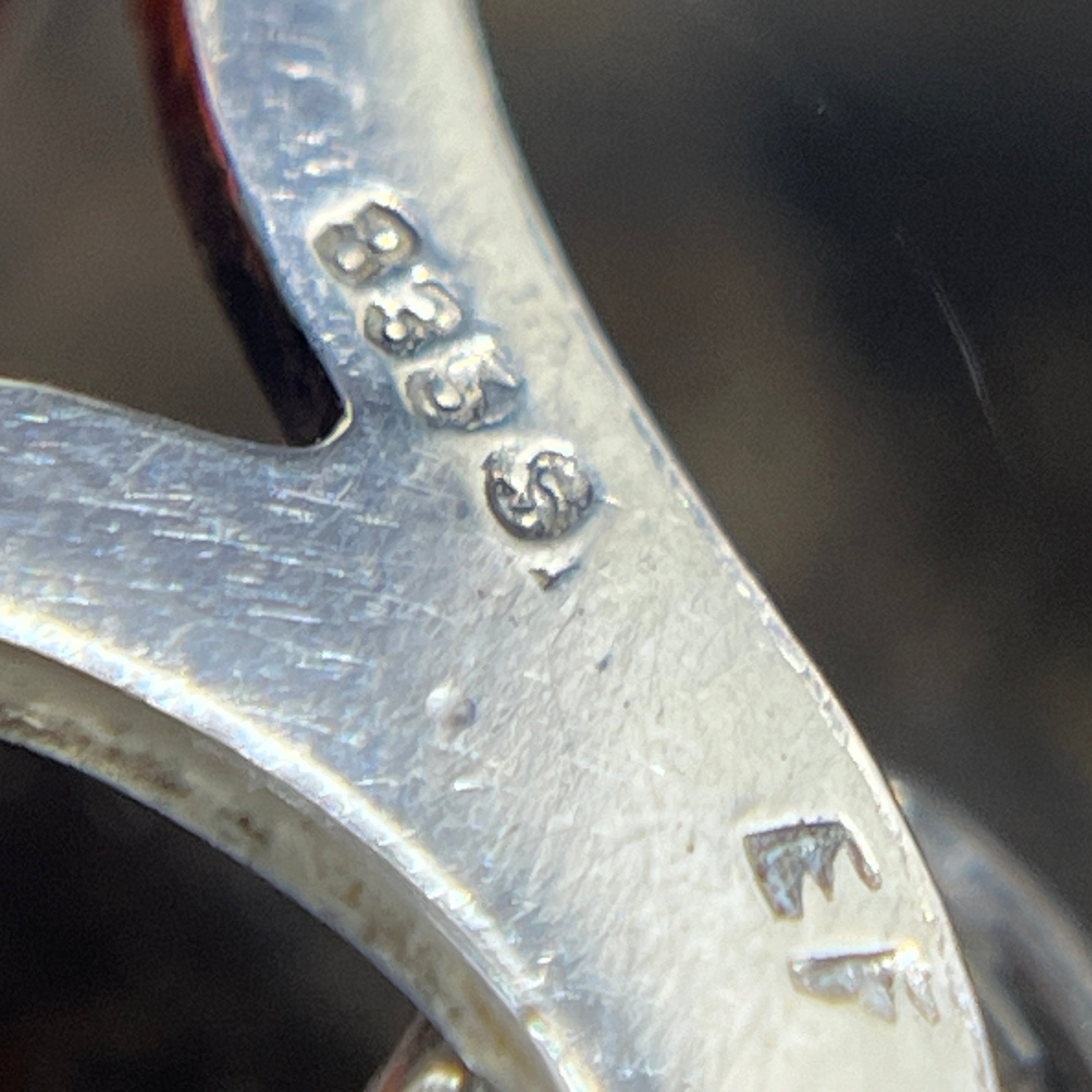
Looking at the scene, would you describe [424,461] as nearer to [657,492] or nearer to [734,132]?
[657,492]

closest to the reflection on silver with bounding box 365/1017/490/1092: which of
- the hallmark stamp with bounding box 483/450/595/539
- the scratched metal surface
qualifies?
the scratched metal surface

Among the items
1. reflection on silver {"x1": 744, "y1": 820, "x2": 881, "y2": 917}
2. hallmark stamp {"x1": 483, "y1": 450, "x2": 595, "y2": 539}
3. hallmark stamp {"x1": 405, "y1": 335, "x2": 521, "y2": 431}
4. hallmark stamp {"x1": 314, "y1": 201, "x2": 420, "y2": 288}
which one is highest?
hallmark stamp {"x1": 314, "y1": 201, "x2": 420, "y2": 288}

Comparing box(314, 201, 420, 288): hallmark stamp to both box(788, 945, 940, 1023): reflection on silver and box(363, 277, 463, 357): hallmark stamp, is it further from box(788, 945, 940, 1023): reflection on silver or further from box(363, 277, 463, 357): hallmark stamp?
box(788, 945, 940, 1023): reflection on silver

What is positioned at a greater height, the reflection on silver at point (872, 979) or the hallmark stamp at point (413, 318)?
the hallmark stamp at point (413, 318)

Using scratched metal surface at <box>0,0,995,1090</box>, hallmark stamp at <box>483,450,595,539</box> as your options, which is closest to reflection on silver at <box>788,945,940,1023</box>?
scratched metal surface at <box>0,0,995,1090</box>

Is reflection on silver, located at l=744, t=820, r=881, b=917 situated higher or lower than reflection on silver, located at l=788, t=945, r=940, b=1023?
higher

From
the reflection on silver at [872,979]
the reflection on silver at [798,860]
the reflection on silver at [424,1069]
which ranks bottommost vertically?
the reflection on silver at [424,1069]

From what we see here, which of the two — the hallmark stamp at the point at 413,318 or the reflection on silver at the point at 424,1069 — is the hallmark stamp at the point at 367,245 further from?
the reflection on silver at the point at 424,1069

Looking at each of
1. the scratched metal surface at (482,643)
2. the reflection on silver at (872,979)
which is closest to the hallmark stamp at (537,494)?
the scratched metal surface at (482,643)

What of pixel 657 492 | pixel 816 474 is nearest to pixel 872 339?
pixel 816 474
